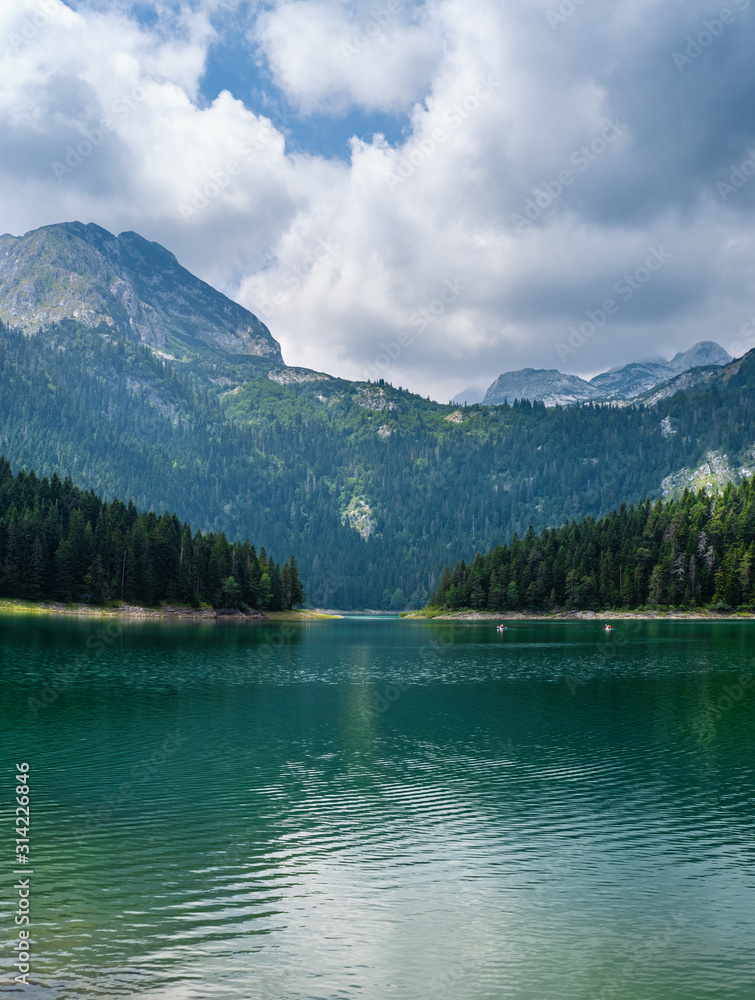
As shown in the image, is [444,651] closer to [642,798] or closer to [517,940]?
[642,798]

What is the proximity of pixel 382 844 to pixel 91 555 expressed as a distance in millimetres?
164785

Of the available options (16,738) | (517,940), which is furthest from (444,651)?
(517,940)

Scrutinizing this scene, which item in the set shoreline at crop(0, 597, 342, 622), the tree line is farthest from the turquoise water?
the tree line

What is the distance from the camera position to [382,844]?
26.1 m

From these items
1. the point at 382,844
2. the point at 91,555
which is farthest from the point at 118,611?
the point at 382,844

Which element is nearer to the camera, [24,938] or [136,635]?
[24,938]

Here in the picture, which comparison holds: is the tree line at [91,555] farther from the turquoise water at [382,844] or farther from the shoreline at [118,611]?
the turquoise water at [382,844]

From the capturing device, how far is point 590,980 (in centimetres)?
A: 1681

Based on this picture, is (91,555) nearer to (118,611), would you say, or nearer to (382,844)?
(118,611)

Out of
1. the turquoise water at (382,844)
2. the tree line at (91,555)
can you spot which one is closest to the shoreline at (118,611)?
the tree line at (91,555)

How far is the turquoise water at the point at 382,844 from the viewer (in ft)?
56.2

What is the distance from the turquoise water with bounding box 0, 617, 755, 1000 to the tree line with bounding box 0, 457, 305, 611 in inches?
4670

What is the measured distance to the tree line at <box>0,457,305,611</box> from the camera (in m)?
166

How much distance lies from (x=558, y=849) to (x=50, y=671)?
58.7m
